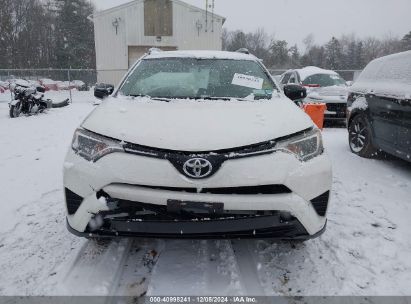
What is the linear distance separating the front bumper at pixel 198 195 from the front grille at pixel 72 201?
0.04 metres

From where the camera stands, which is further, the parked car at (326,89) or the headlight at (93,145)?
the parked car at (326,89)

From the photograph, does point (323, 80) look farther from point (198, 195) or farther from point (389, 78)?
point (198, 195)

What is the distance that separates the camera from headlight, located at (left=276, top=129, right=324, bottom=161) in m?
2.55

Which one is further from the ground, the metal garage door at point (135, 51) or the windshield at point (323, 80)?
the metal garage door at point (135, 51)

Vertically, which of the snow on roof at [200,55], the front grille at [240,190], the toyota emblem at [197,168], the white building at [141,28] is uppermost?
the white building at [141,28]

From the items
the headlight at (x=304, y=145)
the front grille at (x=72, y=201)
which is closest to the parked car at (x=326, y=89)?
the headlight at (x=304, y=145)

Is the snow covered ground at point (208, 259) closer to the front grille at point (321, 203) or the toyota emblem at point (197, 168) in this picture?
the front grille at point (321, 203)

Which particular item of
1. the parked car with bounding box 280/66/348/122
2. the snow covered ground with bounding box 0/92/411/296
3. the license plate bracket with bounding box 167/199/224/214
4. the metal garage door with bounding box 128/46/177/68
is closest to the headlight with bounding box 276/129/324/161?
the license plate bracket with bounding box 167/199/224/214

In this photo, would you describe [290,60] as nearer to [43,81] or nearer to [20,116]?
[43,81]

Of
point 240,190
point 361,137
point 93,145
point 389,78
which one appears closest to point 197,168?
point 240,190

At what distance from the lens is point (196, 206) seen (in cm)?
230

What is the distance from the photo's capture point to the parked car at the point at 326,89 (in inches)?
388

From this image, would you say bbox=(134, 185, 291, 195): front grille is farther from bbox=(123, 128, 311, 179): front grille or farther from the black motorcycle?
the black motorcycle

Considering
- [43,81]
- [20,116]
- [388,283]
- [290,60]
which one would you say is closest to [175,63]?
[388,283]
